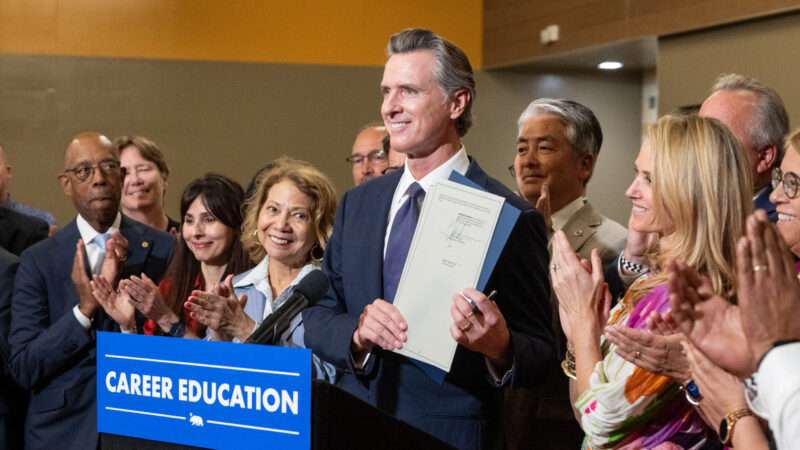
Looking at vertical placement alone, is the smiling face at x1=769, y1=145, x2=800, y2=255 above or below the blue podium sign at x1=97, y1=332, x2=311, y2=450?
above

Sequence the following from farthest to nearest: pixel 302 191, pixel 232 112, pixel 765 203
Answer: pixel 232 112 → pixel 302 191 → pixel 765 203

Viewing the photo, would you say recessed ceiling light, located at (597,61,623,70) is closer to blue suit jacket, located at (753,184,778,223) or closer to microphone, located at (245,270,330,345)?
blue suit jacket, located at (753,184,778,223)

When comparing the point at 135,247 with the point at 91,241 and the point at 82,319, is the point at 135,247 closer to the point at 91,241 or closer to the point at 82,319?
the point at 91,241

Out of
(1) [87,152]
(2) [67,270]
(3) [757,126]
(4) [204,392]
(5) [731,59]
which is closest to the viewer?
(4) [204,392]

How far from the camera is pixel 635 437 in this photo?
222 cm

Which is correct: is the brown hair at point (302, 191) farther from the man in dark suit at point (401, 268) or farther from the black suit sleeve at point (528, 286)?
the black suit sleeve at point (528, 286)

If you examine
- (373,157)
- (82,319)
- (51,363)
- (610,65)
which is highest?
(610,65)

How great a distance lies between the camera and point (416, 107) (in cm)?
268

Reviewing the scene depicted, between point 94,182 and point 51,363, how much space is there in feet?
2.20

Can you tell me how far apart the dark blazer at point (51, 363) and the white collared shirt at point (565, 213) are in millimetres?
1527

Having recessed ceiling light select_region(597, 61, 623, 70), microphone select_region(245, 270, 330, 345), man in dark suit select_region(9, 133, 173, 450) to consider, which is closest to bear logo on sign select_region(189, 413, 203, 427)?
microphone select_region(245, 270, 330, 345)

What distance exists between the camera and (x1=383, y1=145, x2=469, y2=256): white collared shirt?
106 inches

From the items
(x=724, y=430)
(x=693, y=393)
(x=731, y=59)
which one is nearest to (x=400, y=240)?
(x=693, y=393)

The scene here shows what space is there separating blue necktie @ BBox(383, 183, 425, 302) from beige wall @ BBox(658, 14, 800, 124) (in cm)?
382
